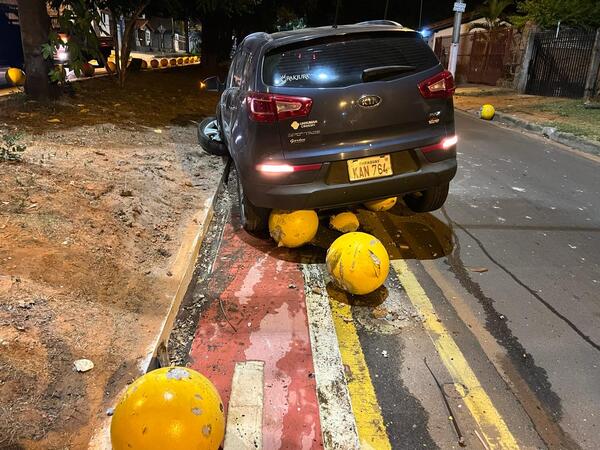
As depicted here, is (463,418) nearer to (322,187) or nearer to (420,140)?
(322,187)

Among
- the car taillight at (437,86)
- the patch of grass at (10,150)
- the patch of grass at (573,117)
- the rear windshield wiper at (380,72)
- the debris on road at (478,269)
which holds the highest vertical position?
the rear windshield wiper at (380,72)

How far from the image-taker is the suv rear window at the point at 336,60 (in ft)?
11.9

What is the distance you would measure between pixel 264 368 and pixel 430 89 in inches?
100

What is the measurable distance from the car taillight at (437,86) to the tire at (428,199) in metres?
0.97

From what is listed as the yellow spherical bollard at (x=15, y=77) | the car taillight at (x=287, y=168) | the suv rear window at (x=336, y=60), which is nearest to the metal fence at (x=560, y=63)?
the suv rear window at (x=336, y=60)

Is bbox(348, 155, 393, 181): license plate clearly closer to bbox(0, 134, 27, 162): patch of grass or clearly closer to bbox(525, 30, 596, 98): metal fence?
bbox(0, 134, 27, 162): patch of grass

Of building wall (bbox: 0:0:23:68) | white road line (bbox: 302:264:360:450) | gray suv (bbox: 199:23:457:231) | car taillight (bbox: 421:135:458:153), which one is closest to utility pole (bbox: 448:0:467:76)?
car taillight (bbox: 421:135:458:153)

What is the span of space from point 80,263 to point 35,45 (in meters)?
7.71

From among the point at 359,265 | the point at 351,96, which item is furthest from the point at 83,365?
the point at 351,96

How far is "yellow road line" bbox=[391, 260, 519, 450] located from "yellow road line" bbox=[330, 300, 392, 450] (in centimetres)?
49

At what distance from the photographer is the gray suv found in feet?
11.7

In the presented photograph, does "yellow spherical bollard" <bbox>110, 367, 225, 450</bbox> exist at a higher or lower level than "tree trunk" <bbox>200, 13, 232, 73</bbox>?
lower

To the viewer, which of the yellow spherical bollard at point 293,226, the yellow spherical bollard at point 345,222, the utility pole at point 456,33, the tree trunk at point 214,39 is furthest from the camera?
the tree trunk at point 214,39

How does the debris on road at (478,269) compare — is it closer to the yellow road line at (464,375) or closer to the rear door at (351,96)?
the yellow road line at (464,375)
